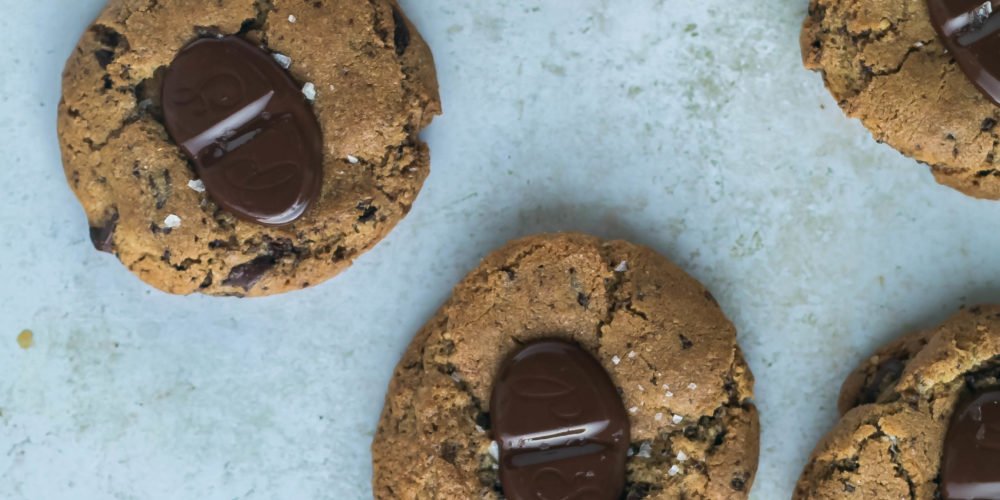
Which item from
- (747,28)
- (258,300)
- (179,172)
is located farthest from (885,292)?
(179,172)

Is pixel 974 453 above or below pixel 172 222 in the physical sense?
above

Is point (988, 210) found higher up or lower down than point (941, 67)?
lower down

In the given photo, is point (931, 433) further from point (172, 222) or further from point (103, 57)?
point (103, 57)

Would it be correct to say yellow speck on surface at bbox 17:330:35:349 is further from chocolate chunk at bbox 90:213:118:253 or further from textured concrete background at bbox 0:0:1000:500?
chocolate chunk at bbox 90:213:118:253

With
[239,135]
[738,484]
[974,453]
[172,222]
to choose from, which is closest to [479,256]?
[239,135]

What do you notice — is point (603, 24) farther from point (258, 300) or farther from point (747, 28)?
point (258, 300)

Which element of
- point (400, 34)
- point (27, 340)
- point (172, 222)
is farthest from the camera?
point (27, 340)
